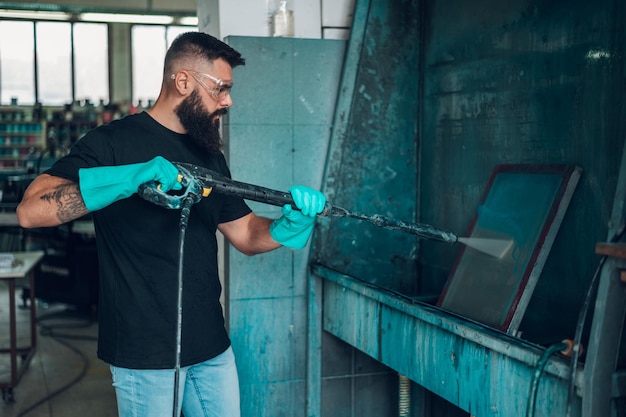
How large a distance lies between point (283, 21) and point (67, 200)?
1.64 meters

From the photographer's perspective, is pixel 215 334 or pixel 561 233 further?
pixel 561 233

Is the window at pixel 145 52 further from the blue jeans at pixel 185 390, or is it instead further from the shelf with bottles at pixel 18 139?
the blue jeans at pixel 185 390

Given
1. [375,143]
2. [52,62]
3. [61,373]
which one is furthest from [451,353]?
[52,62]

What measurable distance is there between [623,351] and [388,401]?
1.62m

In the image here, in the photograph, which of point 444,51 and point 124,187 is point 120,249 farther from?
point 444,51

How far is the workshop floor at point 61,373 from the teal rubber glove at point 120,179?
2.58m

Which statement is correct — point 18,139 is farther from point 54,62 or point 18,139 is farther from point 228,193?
point 228,193

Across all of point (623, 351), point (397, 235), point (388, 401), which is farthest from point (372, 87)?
point (623, 351)

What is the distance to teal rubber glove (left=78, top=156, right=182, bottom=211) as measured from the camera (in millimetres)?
1747

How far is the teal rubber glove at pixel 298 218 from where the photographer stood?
2.09 meters

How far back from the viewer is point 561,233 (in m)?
2.38

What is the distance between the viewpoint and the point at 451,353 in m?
2.18

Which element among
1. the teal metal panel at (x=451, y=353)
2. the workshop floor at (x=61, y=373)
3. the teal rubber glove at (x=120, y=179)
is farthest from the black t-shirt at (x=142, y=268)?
the workshop floor at (x=61, y=373)

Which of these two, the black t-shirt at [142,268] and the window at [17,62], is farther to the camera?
the window at [17,62]
